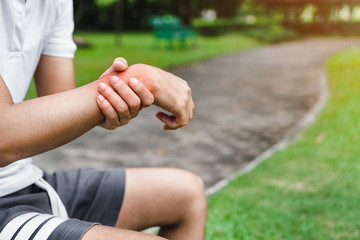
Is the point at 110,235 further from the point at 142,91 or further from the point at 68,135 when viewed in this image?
the point at 142,91

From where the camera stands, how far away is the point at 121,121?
1.39 metres

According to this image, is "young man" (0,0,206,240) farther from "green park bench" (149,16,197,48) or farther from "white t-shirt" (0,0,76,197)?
"green park bench" (149,16,197,48)

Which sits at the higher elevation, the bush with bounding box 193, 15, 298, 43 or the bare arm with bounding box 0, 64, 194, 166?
the bare arm with bounding box 0, 64, 194, 166

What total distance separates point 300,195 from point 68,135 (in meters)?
2.82

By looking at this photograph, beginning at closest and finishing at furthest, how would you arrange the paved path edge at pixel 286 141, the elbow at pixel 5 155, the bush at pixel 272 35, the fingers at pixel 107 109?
the elbow at pixel 5 155
the fingers at pixel 107 109
the paved path edge at pixel 286 141
the bush at pixel 272 35

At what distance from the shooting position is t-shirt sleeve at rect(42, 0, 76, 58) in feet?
5.53

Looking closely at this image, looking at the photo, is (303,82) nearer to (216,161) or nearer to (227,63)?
(227,63)

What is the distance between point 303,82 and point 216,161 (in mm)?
6437

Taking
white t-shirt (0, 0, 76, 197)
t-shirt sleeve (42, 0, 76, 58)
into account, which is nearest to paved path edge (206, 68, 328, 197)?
t-shirt sleeve (42, 0, 76, 58)

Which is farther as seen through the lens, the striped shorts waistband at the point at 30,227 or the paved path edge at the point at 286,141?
the paved path edge at the point at 286,141

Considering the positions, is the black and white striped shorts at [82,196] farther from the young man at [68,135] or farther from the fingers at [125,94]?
the fingers at [125,94]

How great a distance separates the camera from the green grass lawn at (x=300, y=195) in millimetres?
3102

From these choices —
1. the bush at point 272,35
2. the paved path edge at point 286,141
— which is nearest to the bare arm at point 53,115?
the paved path edge at point 286,141

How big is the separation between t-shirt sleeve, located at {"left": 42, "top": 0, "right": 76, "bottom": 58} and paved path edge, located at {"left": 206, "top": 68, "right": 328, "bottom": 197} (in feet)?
7.59
